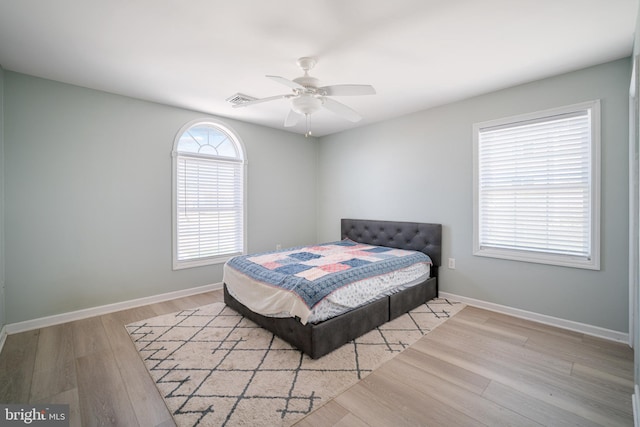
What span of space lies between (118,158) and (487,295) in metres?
4.64

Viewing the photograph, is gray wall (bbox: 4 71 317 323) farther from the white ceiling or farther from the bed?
the bed

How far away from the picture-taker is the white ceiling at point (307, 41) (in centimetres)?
179

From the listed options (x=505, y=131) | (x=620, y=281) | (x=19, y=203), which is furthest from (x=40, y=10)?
(x=620, y=281)

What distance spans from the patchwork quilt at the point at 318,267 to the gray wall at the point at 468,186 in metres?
0.64

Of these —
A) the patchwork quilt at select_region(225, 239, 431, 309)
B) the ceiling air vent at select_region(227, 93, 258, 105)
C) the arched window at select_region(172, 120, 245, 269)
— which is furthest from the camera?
the arched window at select_region(172, 120, 245, 269)

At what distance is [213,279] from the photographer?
3984 mm

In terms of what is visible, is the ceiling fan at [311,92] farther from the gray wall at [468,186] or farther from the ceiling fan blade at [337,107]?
the gray wall at [468,186]

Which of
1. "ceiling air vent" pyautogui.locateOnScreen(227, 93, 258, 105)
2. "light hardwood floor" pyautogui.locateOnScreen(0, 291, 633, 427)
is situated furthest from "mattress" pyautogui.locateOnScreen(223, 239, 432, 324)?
"ceiling air vent" pyautogui.locateOnScreen(227, 93, 258, 105)

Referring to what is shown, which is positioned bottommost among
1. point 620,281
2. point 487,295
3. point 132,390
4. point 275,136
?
point 132,390

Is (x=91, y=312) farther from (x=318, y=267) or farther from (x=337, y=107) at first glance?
(x=337, y=107)

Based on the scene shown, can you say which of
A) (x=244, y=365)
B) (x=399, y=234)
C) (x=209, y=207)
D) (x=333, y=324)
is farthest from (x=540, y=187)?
(x=209, y=207)

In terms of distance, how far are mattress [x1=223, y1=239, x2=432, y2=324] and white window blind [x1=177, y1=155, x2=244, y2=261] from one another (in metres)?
1.01

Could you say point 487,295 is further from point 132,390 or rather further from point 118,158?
point 118,158

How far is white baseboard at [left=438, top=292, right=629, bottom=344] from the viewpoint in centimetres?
244
